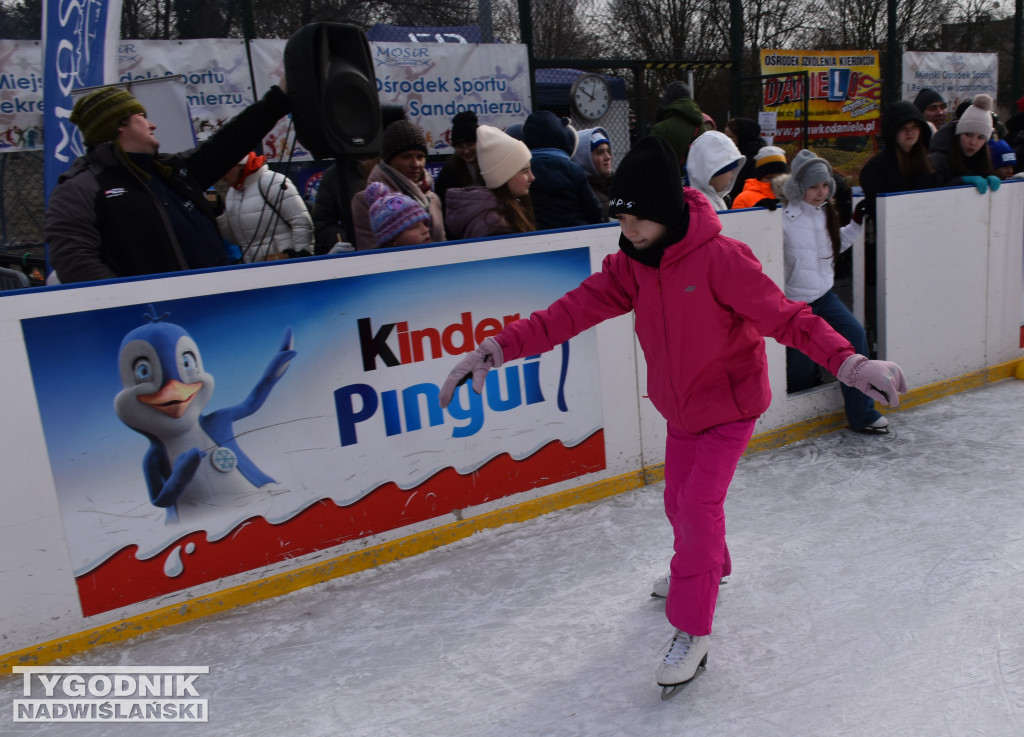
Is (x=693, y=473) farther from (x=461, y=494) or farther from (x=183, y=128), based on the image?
(x=183, y=128)

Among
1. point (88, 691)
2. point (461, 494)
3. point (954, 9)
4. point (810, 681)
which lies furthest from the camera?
point (954, 9)

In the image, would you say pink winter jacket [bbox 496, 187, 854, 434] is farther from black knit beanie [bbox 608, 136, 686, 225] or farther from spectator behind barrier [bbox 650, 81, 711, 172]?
spectator behind barrier [bbox 650, 81, 711, 172]

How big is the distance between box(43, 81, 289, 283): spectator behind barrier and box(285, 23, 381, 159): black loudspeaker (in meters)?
0.53

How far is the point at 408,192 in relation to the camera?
3439 millimetres

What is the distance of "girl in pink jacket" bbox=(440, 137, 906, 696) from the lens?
2.11m

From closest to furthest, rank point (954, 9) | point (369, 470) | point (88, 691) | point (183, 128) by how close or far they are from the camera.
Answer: point (88, 691) < point (369, 470) < point (183, 128) < point (954, 9)

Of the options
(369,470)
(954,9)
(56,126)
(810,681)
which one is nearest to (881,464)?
(810,681)

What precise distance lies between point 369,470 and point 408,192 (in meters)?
1.19

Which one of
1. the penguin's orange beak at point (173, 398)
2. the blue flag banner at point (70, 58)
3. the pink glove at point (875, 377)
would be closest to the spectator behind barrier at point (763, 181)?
the pink glove at point (875, 377)

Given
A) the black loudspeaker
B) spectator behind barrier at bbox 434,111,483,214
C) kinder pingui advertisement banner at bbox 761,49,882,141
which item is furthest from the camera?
kinder pingui advertisement banner at bbox 761,49,882,141

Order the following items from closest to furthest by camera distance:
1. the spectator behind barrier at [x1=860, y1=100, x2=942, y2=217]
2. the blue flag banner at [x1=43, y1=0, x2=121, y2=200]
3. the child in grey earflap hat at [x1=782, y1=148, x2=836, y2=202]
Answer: the blue flag banner at [x1=43, y1=0, x2=121, y2=200] → the child in grey earflap hat at [x1=782, y1=148, x2=836, y2=202] → the spectator behind barrier at [x1=860, y1=100, x2=942, y2=217]

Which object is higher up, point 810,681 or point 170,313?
point 170,313

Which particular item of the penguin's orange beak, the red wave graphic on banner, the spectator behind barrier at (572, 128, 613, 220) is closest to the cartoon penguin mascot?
the penguin's orange beak

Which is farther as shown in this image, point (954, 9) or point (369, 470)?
point (954, 9)
